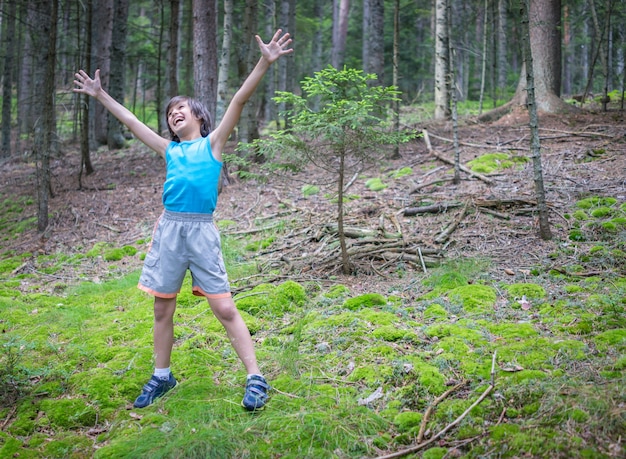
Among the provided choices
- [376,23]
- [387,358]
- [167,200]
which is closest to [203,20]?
[376,23]

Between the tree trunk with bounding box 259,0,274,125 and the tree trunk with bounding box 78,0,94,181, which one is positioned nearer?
the tree trunk with bounding box 78,0,94,181

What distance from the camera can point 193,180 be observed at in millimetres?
3475

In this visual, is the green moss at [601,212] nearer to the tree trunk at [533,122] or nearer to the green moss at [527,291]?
the tree trunk at [533,122]

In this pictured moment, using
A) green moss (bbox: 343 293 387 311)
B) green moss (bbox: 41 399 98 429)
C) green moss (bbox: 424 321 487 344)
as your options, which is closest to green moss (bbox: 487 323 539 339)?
green moss (bbox: 424 321 487 344)

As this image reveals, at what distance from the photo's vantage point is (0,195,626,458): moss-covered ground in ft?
9.75

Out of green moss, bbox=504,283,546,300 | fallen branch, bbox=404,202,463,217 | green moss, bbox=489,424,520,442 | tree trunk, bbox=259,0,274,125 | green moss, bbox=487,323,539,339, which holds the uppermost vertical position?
tree trunk, bbox=259,0,274,125

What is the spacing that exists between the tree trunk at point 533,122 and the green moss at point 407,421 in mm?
3511

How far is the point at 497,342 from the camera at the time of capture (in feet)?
12.8

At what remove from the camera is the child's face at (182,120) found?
3.62 metres

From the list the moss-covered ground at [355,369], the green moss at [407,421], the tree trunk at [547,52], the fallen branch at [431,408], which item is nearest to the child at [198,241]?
the moss-covered ground at [355,369]

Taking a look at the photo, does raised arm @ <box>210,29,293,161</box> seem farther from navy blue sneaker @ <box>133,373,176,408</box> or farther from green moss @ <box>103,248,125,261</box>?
green moss @ <box>103,248,125,261</box>

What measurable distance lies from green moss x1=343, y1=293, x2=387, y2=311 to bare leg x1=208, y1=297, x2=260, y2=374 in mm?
1679

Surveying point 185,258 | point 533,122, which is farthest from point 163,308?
point 533,122

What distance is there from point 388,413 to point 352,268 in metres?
2.80
